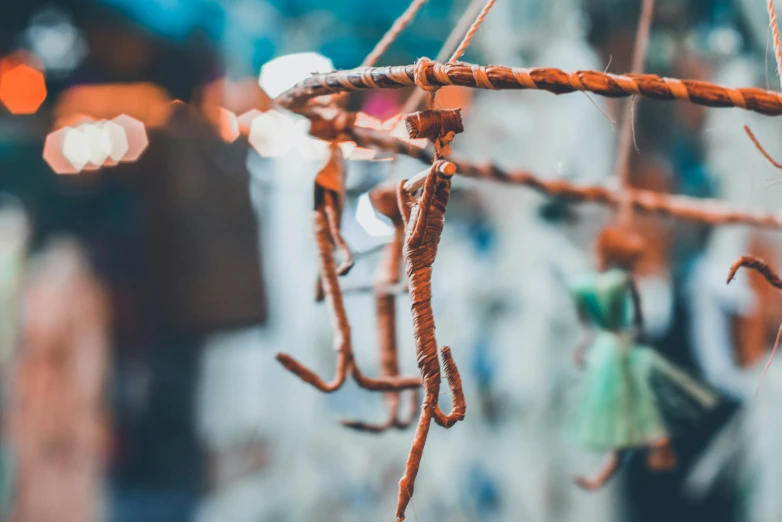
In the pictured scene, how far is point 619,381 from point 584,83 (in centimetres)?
51

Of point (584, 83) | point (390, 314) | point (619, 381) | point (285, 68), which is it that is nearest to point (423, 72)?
point (584, 83)

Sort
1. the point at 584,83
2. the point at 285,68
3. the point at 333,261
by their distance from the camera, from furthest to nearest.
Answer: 1. the point at 285,68
2. the point at 333,261
3. the point at 584,83

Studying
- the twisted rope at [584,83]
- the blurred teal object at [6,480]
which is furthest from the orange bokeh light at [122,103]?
the twisted rope at [584,83]

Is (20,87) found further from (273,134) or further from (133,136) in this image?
(273,134)

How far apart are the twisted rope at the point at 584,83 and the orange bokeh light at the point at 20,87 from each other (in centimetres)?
191

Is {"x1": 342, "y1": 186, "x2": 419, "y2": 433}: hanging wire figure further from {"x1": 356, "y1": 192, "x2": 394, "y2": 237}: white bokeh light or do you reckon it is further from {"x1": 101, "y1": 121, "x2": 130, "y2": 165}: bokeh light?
{"x1": 101, "y1": 121, "x2": 130, "y2": 165}: bokeh light

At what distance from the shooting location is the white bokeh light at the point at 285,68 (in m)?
1.86

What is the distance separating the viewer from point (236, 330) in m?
2.13

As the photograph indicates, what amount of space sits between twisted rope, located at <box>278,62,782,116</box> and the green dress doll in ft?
1.35

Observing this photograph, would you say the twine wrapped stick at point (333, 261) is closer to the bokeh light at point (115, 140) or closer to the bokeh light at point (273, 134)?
the bokeh light at point (273, 134)

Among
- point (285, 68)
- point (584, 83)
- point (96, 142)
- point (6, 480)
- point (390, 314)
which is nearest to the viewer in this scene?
point (584, 83)

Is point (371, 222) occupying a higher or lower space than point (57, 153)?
higher

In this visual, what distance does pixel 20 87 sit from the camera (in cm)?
200

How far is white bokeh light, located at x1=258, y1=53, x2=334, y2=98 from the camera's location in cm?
186
